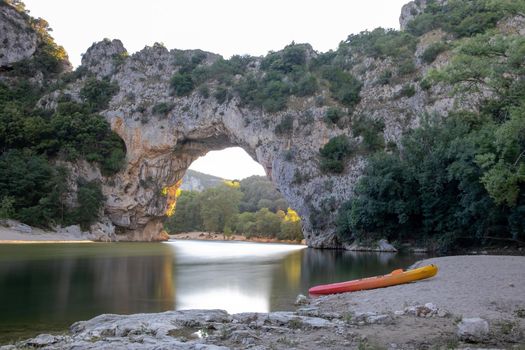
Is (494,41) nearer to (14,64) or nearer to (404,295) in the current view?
(404,295)

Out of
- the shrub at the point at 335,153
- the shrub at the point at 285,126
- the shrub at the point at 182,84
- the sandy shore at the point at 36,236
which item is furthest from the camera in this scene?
the shrub at the point at 182,84

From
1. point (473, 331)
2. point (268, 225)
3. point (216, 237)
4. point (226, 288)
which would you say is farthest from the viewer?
point (216, 237)

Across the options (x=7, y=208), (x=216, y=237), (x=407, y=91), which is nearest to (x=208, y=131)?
(x=7, y=208)

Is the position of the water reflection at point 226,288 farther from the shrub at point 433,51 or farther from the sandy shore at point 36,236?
the shrub at point 433,51

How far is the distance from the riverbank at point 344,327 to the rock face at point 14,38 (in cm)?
6130

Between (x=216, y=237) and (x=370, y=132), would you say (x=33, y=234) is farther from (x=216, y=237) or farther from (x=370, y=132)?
(x=216, y=237)

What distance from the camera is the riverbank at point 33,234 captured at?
3972 cm

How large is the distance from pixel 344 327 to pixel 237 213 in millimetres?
74350

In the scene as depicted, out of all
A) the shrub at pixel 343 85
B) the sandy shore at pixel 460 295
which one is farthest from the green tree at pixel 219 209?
the sandy shore at pixel 460 295

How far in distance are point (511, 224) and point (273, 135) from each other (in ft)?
92.6

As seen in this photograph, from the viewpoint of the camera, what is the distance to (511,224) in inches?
973

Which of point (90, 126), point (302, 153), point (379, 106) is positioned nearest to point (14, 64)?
point (90, 126)

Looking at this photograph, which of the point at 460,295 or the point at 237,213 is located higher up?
the point at 237,213

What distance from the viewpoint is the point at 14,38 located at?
197ft
